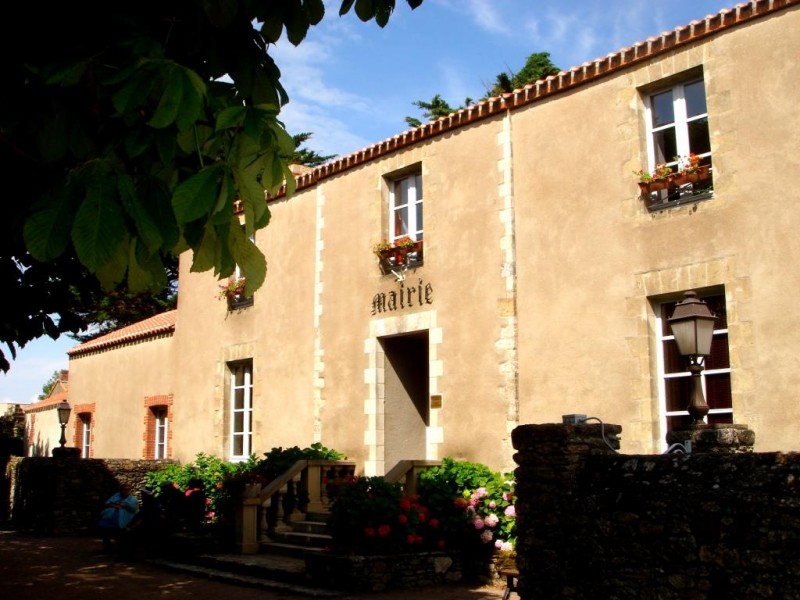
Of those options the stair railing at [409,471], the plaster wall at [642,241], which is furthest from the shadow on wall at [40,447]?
the plaster wall at [642,241]

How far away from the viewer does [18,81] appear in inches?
Result: 151

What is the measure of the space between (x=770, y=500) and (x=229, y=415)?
1117 centimetres

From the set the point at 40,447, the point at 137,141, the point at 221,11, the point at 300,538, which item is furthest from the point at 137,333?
the point at 137,141

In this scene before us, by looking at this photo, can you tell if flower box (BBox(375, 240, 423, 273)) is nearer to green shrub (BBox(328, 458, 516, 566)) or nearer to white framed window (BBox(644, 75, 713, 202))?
green shrub (BBox(328, 458, 516, 566))

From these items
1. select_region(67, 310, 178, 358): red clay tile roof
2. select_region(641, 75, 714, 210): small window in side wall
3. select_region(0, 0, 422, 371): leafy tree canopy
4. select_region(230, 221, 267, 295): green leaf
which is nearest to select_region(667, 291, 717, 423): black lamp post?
select_region(641, 75, 714, 210): small window in side wall

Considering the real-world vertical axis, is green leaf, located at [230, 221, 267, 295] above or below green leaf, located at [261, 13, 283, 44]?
below

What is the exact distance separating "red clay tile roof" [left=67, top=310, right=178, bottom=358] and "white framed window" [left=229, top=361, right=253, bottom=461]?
2393 millimetres

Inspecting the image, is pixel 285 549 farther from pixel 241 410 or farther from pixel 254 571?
pixel 241 410

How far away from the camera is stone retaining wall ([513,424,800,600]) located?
17.0ft

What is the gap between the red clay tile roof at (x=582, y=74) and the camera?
28.7ft

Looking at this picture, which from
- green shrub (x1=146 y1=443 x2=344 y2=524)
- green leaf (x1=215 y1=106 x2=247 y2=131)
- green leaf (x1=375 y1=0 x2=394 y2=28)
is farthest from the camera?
green shrub (x1=146 y1=443 x2=344 y2=524)

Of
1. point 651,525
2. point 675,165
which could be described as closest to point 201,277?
point 675,165

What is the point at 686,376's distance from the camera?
8.91 metres

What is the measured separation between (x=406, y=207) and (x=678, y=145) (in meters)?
4.34
